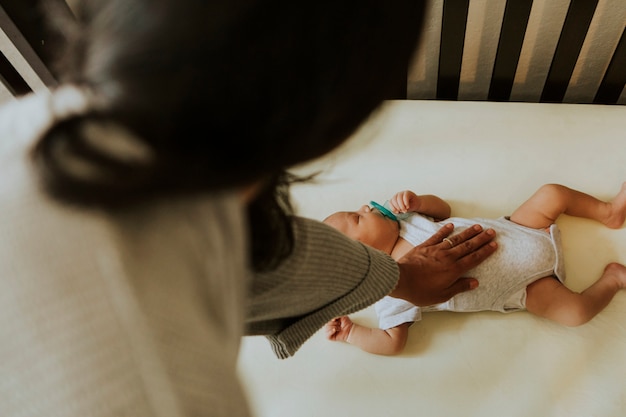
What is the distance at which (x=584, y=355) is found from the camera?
34.1 inches

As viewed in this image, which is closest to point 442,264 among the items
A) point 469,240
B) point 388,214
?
point 469,240

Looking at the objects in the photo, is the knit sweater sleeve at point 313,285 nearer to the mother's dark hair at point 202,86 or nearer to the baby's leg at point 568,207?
the mother's dark hair at point 202,86

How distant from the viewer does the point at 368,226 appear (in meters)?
1.02

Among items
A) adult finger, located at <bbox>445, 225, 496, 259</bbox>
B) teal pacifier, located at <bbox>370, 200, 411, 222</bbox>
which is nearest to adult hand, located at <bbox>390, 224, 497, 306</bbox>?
adult finger, located at <bbox>445, 225, 496, 259</bbox>

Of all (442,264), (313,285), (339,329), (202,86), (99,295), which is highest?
(202,86)

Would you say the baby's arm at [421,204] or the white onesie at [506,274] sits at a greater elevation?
the baby's arm at [421,204]

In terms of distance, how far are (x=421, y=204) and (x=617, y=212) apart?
0.35 m

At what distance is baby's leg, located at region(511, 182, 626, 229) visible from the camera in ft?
3.19

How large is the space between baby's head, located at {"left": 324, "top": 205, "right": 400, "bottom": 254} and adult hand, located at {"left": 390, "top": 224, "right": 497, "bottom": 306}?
0.09 m

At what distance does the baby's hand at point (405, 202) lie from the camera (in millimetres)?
1035

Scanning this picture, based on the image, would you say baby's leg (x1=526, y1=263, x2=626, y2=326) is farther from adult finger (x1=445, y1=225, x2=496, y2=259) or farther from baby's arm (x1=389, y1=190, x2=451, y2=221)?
baby's arm (x1=389, y1=190, x2=451, y2=221)

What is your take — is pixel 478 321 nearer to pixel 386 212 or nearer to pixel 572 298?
pixel 572 298

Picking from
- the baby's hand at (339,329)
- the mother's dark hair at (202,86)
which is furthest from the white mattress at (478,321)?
the mother's dark hair at (202,86)

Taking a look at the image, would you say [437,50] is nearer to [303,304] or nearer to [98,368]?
[303,304]
